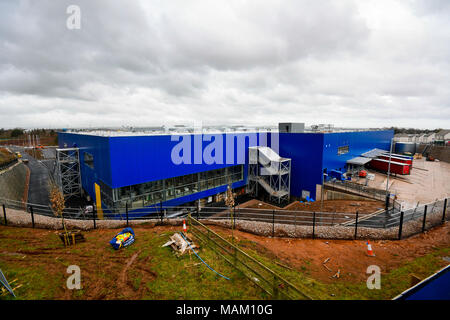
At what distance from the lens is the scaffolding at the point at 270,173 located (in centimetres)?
2567

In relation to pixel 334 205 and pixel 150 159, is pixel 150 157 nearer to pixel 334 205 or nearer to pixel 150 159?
pixel 150 159

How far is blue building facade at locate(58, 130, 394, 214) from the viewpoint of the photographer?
17.1 m

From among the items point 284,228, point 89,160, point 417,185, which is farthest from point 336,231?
point 417,185

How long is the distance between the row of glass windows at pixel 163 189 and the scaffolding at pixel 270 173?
12.9ft

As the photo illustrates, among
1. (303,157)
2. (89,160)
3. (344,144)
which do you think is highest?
(344,144)

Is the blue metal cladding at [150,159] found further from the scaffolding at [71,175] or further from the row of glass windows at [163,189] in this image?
the scaffolding at [71,175]

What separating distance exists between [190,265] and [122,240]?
4.01 metres

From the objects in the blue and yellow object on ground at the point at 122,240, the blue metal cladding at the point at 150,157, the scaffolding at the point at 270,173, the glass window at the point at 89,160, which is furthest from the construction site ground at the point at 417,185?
the glass window at the point at 89,160

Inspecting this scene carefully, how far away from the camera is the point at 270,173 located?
25.5 meters

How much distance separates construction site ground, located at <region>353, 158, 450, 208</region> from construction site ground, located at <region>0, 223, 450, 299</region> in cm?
1399
